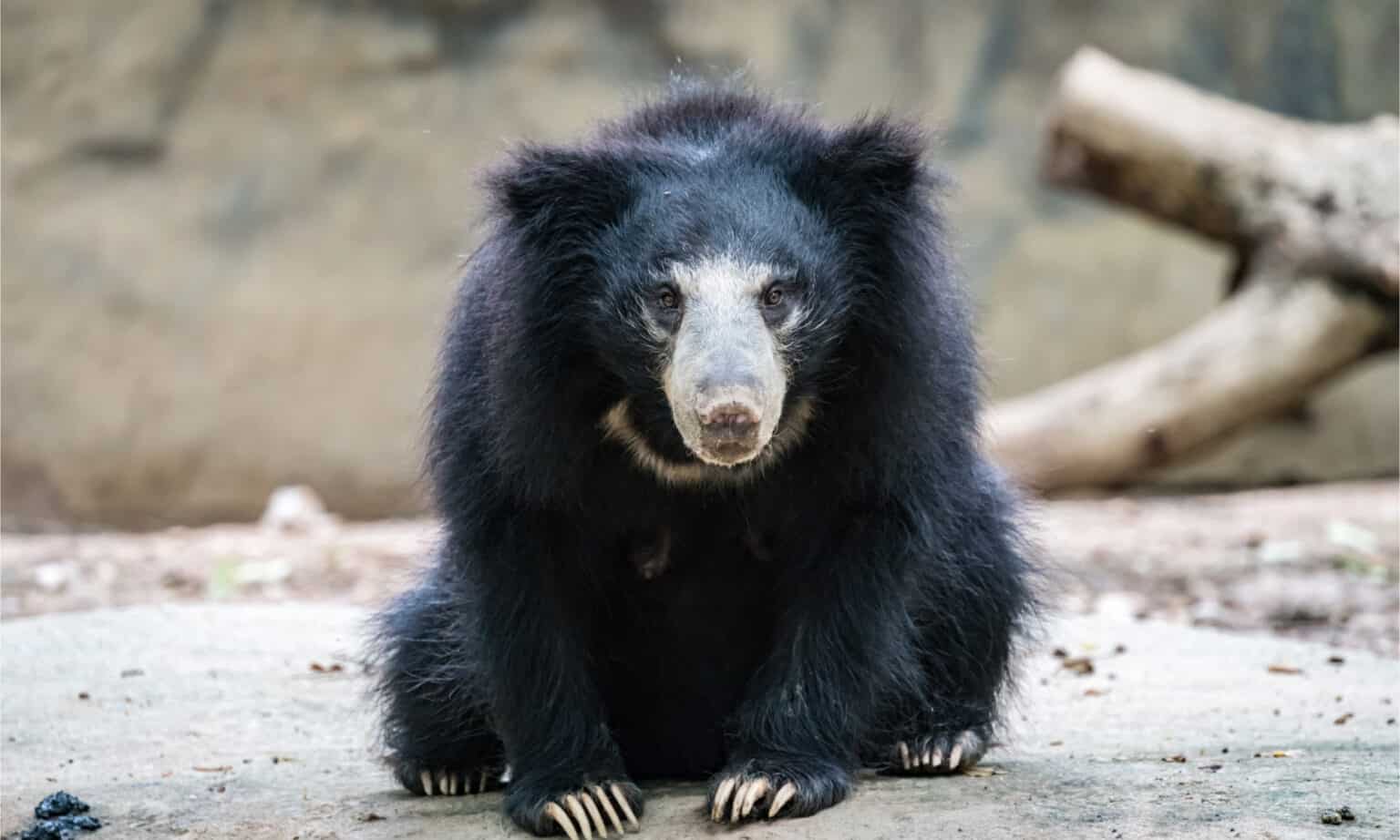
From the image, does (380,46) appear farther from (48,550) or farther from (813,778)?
(813,778)

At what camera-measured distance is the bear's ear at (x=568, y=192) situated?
3271 mm

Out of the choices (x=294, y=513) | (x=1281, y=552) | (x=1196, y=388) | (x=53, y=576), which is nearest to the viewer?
(x=1281, y=552)

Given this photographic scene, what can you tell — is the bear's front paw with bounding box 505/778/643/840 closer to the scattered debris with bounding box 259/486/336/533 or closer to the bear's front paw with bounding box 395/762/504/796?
the bear's front paw with bounding box 395/762/504/796

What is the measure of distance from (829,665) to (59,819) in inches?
62.1

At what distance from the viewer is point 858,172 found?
130 inches

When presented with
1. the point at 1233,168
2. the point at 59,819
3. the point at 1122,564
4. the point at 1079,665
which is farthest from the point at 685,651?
the point at 1233,168

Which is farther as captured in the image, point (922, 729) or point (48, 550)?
point (48, 550)

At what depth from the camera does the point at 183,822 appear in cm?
342

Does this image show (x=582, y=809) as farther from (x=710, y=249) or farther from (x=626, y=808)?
(x=710, y=249)

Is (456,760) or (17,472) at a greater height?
(17,472)

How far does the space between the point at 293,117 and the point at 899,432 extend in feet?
27.5

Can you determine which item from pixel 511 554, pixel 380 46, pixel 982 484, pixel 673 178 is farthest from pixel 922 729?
pixel 380 46

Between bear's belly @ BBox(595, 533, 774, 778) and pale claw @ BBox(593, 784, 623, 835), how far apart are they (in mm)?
395

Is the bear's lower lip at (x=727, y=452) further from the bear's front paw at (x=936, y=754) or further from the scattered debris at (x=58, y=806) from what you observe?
the scattered debris at (x=58, y=806)
